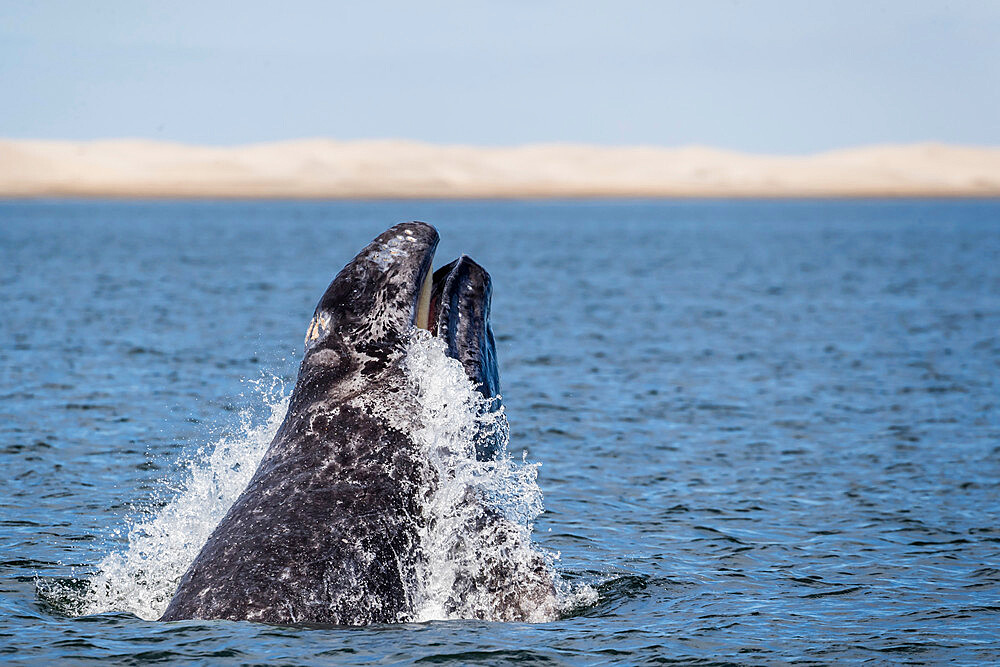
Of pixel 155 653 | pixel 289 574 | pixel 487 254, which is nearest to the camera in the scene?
pixel 289 574

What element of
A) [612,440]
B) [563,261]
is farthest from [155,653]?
[563,261]

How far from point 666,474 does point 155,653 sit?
25.3 feet

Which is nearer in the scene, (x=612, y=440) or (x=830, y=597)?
(x=830, y=597)

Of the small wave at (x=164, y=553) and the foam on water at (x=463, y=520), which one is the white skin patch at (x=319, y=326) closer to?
the foam on water at (x=463, y=520)

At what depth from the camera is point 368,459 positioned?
24.7 ft

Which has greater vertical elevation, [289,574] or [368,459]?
[368,459]

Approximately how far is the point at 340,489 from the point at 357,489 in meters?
0.10

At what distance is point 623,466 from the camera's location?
47.4 feet

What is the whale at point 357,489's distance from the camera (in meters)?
7.16

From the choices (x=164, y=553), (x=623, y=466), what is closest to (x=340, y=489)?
(x=164, y=553)

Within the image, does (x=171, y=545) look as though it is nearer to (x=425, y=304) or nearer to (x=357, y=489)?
(x=357, y=489)

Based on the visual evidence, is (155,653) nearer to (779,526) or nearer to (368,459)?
(368,459)

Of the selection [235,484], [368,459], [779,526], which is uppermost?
[368,459]

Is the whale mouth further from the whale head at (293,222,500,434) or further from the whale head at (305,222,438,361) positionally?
the whale head at (305,222,438,361)
